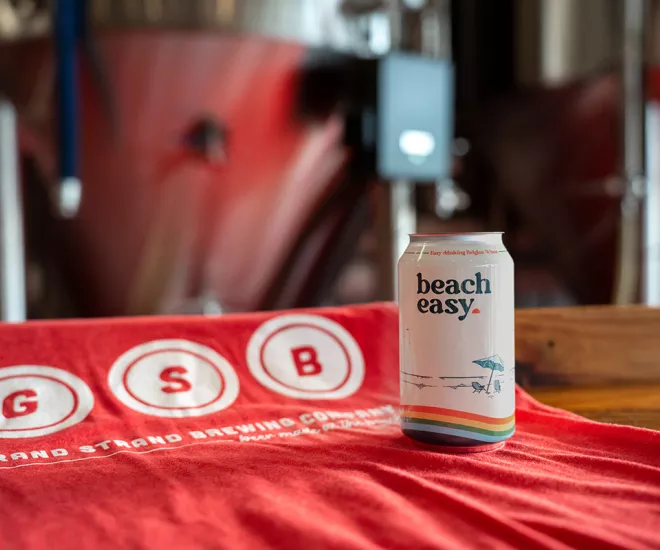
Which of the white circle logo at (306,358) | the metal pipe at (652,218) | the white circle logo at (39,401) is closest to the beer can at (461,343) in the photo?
the white circle logo at (306,358)

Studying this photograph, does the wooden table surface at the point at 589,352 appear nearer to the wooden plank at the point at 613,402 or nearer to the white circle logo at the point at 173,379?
the wooden plank at the point at 613,402

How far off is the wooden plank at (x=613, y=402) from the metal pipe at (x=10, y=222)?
1069 millimetres

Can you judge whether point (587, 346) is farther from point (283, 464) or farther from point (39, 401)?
point (39, 401)

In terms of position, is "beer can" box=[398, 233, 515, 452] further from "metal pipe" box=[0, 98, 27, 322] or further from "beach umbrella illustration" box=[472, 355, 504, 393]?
"metal pipe" box=[0, 98, 27, 322]

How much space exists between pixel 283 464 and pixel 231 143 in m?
1.01

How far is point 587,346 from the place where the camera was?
0.80 metres

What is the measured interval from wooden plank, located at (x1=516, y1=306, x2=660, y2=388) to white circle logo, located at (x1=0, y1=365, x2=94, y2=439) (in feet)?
1.46

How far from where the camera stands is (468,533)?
40 cm

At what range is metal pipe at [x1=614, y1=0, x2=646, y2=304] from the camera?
1.80 meters

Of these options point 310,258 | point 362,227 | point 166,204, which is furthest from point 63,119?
point 362,227

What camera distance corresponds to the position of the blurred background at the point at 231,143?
135 cm

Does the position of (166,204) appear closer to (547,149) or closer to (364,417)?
(364,417)

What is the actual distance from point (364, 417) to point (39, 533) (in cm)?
30

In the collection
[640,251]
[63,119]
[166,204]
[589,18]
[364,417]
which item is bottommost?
[640,251]
